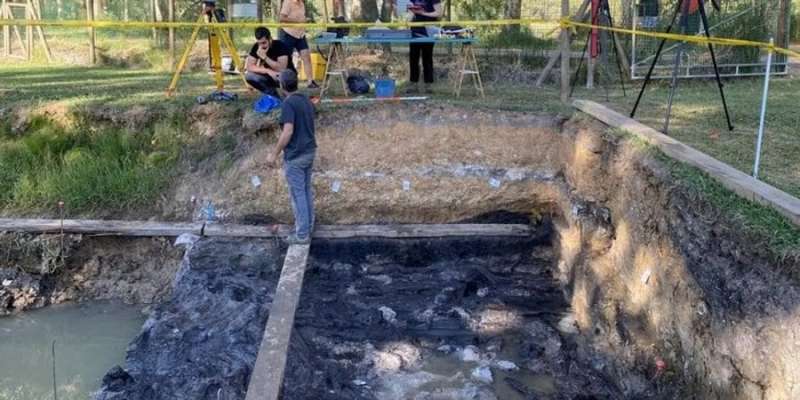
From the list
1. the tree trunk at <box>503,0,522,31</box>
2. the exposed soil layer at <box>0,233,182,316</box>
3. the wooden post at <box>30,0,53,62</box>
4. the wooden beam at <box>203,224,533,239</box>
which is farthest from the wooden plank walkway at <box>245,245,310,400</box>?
the wooden post at <box>30,0,53,62</box>

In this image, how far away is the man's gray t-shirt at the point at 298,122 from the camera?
724cm

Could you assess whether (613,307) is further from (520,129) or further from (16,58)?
(16,58)

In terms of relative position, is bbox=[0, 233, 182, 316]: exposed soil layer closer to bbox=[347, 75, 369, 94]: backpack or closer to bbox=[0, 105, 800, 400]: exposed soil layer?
bbox=[0, 105, 800, 400]: exposed soil layer

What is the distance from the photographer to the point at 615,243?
23.8 feet

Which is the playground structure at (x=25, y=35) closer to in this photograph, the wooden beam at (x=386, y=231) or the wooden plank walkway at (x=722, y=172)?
the wooden beam at (x=386, y=231)

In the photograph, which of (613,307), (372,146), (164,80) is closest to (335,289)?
(372,146)

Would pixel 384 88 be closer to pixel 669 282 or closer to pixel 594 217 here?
pixel 594 217

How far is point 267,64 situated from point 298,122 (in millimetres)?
2387

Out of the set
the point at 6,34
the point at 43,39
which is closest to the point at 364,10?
the point at 43,39

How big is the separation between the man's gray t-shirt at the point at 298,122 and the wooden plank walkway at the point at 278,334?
1.10 m

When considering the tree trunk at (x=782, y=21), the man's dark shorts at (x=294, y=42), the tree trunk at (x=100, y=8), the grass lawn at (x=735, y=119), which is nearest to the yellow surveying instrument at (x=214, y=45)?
the man's dark shorts at (x=294, y=42)

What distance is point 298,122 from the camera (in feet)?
24.1

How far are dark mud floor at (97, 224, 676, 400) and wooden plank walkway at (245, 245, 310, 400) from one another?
0.17m

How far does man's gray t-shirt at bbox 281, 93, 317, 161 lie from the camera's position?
724 centimetres
